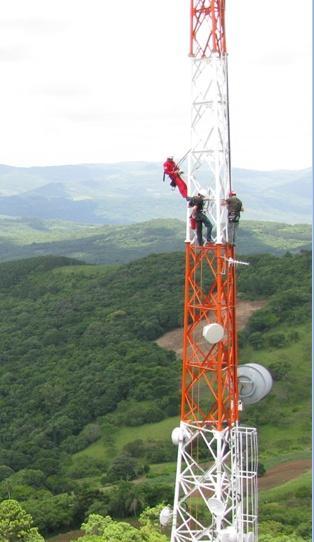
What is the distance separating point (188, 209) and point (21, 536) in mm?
15378

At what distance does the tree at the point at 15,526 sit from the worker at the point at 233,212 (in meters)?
15.1

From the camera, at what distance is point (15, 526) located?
26922 mm

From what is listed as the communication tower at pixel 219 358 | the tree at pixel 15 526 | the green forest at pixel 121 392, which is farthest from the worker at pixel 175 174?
the tree at pixel 15 526

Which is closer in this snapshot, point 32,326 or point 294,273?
point 294,273

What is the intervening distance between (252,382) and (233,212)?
134 inches

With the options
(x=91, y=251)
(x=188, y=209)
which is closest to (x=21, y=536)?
(x=188, y=209)

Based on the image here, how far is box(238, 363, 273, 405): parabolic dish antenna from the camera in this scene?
16578 mm

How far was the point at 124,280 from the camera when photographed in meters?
72.8

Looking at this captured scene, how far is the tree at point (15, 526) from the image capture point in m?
26.9

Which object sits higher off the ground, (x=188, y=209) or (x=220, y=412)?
(x=188, y=209)

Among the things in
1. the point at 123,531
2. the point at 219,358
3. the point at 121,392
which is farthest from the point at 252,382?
the point at 121,392

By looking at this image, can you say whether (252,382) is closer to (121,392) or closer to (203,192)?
(203,192)

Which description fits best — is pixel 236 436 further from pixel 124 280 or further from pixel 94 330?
pixel 124 280

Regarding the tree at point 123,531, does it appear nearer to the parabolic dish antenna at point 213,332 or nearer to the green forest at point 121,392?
the green forest at point 121,392
